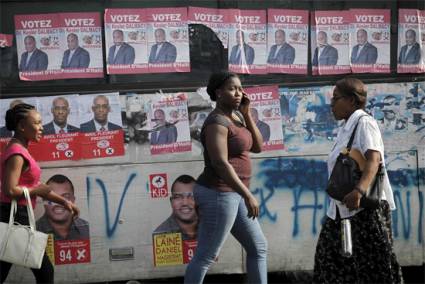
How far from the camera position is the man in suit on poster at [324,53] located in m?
5.97

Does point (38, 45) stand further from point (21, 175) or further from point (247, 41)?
point (247, 41)

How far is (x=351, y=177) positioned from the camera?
434cm

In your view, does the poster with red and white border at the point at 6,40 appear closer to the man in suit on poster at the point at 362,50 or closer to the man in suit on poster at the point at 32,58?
the man in suit on poster at the point at 32,58

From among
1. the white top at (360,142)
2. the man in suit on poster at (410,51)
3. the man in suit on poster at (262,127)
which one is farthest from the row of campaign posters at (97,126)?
the man in suit on poster at (410,51)

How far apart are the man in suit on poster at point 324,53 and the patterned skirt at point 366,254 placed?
6.09ft

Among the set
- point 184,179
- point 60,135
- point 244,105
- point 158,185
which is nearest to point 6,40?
point 60,135

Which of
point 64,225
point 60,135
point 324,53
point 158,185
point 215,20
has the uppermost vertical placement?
point 215,20

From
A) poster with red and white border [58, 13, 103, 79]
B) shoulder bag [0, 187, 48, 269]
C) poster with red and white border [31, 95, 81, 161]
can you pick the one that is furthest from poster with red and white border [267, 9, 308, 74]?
shoulder bag [0, 187, 48, 269]

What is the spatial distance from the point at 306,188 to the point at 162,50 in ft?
5.40

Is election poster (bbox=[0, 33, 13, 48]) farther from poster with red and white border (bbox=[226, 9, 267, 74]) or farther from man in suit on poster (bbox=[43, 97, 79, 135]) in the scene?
poster with red and white border (bbox=[226, 9, 267, 74])

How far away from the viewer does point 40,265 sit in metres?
4.61

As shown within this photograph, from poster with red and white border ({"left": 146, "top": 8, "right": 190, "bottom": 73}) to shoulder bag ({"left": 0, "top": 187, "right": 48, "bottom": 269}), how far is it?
1.83 meters

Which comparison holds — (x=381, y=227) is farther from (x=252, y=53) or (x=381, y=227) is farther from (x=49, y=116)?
(x=49, y=116)

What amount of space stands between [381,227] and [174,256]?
2.07 meters
